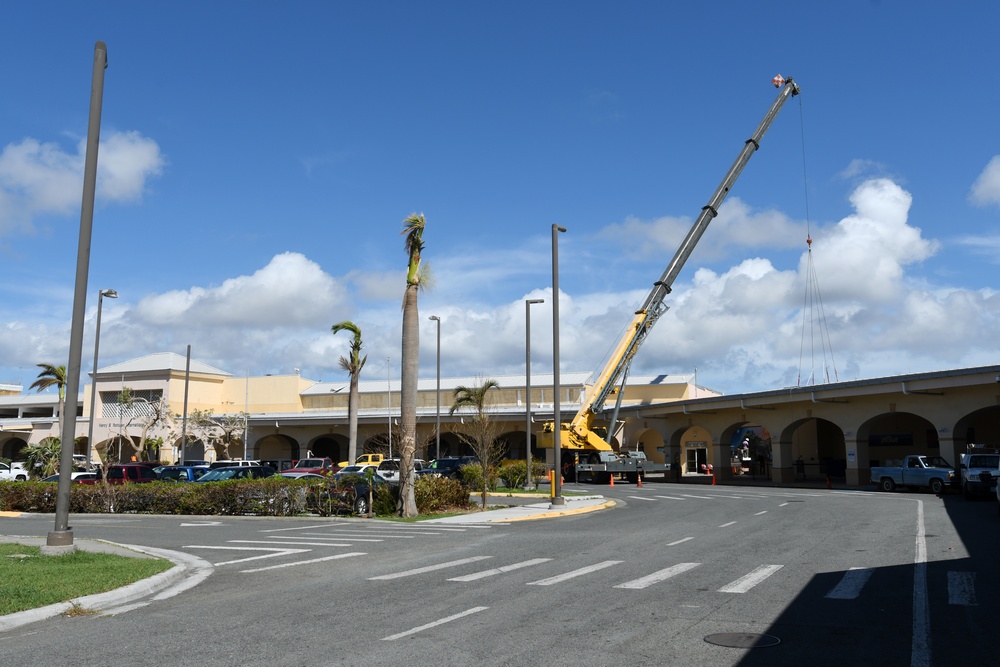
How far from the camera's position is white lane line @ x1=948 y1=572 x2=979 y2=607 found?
1025 cm

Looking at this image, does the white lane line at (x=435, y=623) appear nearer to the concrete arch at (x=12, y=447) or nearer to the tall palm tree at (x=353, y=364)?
the tall palm tree at (x=353, y=364)

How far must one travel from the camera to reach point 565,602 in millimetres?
10250

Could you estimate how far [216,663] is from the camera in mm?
7445

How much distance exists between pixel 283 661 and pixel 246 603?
3429 millimetres

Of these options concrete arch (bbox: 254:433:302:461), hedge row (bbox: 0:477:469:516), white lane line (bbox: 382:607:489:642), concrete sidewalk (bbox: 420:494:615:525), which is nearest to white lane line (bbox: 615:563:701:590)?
white lane line (bbox: 382:607:489:642)

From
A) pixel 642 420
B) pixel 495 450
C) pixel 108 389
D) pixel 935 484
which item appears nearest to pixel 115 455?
pixel 108 389

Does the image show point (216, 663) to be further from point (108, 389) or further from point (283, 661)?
point (108, 389)

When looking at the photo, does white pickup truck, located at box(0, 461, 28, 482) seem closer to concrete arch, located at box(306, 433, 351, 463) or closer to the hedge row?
the hedge row

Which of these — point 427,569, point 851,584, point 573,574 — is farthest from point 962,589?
point 427,569

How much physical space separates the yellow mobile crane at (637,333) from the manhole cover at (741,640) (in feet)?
122

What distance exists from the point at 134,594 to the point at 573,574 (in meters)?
5.97

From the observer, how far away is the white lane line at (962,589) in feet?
33.6

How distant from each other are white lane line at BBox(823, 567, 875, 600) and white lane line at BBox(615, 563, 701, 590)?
2200mm

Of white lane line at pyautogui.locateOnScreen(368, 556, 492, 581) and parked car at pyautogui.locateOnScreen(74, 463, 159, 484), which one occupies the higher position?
parked car at pyautogui.locateOnScreen(74, 463, 159, 484)
